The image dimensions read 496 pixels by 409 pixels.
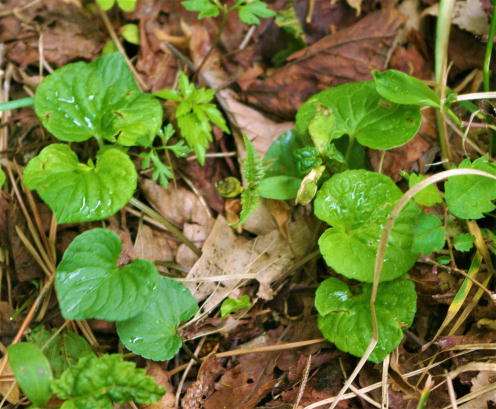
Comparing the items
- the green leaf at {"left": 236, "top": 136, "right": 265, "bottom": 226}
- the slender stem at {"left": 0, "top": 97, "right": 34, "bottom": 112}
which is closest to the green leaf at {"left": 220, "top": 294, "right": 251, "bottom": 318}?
the green leaf at {"left": 236, "top": 136, "right": 265, "bottom": 226}

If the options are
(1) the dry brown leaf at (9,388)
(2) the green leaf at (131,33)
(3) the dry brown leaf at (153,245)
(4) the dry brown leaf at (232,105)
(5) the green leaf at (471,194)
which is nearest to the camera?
(5) the green leaf at (471,194)

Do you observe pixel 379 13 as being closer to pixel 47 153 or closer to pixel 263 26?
pixel 263 26

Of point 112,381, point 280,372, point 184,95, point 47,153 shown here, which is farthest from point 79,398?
point 184,95

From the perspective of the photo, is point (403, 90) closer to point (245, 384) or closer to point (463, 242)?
point (463, 242)

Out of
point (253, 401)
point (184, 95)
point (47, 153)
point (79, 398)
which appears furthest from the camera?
point (184, 95)

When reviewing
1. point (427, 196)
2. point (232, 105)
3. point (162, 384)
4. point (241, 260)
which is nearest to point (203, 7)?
point (232, 105)

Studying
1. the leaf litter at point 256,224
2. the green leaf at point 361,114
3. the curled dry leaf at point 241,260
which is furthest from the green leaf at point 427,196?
the curled dry leaf at point 241,260

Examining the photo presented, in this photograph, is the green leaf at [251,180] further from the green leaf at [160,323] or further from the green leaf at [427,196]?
the green leaf at [427,196]
